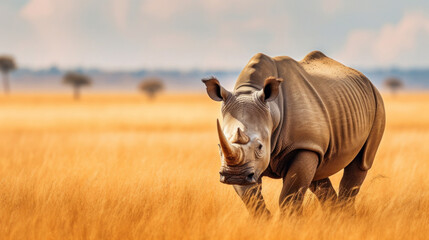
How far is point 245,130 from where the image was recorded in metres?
4.61

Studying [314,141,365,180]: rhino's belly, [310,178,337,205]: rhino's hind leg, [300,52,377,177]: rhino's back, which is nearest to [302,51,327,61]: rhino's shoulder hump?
[300,52,377,177]: rhino's back

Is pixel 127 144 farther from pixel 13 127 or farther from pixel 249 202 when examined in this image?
pixel 13 127

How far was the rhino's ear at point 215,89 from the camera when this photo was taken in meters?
4.87

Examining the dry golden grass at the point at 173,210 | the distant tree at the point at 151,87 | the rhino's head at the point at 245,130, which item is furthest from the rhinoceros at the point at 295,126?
the distant tree at the point at 151,87

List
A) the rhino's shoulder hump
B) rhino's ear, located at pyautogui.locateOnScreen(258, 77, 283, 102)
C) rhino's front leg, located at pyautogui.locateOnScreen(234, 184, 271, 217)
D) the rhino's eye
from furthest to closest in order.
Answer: the rhino's shoulder hump, rhino's front leg, located at pyautogui.locateOnScreen(234, 184, 271, 217), rhino's ear, located at pyautogui.locateOnScreen(258, 77, 283, 102), the rhino's eye

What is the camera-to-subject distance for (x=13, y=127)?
2362 centimetres

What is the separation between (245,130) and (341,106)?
1607mm

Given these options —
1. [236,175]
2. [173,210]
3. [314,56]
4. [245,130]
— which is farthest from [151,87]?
[236,175]

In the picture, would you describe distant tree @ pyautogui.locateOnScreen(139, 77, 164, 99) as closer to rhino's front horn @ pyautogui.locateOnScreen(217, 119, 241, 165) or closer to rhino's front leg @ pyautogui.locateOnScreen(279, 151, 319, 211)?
rhino's front leg @ pyautogui.locateOnScreen(279, 151, 319, 211)

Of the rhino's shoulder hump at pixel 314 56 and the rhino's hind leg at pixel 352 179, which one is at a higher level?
the rhino's shoulder hump at pixel 314 56

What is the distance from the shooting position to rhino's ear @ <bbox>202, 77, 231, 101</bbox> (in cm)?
487

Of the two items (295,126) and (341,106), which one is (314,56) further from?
(295,126)

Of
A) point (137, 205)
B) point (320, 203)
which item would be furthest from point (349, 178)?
point (137, 205)

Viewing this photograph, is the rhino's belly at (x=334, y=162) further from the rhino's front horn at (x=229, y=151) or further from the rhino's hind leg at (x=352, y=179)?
the rhino's front horn at (x=229, y=151)
